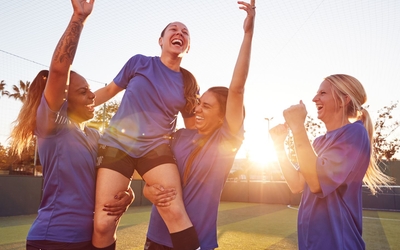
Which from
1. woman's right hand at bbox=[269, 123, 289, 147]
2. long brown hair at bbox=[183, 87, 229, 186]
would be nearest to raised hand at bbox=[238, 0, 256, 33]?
long brown hair at bbox=[183, 87, 229, 186]

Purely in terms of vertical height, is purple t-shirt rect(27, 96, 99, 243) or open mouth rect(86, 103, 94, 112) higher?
open mouth rect(86, 103, 94, 112)

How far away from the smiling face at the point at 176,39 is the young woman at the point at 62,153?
0.84 m

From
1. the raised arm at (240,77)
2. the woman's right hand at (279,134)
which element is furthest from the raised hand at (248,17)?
the woman's right hand at (279,134)

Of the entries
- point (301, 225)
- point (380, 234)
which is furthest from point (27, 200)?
point (301, 225)

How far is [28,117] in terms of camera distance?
84.3 inches

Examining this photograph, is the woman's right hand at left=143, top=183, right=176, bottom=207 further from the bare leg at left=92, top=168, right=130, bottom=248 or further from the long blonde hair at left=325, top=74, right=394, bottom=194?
the long blonde hair at left=325, top=74, right=394, bottom=194

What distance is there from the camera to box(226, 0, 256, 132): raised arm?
2.21m

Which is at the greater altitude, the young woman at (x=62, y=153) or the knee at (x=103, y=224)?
the young woman at (x=62, y=153)

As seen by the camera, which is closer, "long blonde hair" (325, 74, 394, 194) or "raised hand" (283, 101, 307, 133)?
"raised hand" (283, 101, 307, 133)

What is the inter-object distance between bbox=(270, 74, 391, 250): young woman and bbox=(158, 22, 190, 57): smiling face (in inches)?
43.5

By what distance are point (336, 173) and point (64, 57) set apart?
1.71 m

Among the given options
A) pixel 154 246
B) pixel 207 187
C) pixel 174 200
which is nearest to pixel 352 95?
pixel 207 187

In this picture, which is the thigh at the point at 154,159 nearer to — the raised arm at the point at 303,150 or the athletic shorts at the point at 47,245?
the athletic shorts at the point at 47,245

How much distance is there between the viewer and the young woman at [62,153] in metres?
1.97
